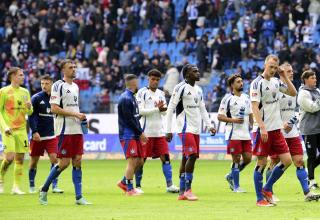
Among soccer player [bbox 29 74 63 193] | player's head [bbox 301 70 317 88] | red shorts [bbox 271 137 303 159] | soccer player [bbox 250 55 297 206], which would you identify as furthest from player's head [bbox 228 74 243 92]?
soccer player [bbox 250 55 297 206]

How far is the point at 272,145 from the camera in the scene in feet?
52.7

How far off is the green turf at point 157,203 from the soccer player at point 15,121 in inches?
26.8

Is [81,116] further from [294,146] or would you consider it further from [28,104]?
[294,146]

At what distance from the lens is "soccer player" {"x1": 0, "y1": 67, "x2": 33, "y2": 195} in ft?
64.4

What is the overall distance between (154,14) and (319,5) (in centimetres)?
804

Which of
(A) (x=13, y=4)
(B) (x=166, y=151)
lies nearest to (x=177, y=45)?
(A) (x=13, y=4)

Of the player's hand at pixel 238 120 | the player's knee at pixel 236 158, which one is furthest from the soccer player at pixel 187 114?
the player's knee at pixel 236 158

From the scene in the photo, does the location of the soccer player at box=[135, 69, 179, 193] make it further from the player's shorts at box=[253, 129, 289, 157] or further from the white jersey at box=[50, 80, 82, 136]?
the player's shorts at box=[253, 129, 289, 157]

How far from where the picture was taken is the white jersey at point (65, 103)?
16609 millimetres

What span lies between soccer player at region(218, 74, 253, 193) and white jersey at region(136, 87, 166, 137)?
1.41 metres

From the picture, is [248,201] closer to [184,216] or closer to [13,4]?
[184,216]

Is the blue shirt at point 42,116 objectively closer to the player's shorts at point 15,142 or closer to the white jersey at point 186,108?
the player's shorts at point 15,142

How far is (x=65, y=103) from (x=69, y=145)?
30.6 inches

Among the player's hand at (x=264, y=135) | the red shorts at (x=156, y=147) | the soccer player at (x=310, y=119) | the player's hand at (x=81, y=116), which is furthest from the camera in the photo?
the red shorts at (x=156, y=147)
